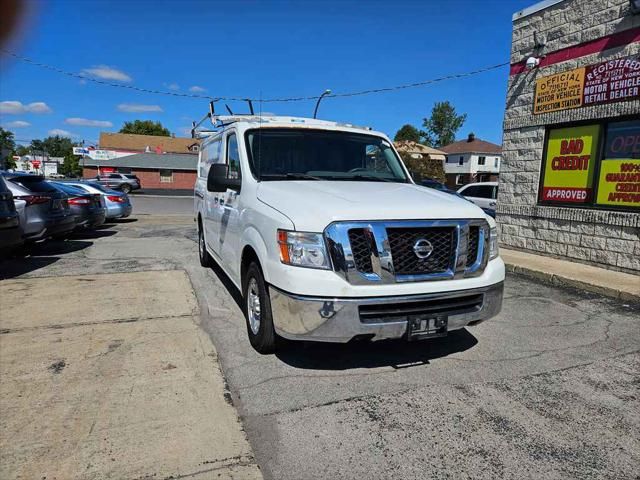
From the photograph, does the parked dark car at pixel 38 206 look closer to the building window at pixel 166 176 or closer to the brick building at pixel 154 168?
the brick building at pixel 154 168

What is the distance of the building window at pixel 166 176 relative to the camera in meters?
53.7

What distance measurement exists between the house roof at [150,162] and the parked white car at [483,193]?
43.7 m

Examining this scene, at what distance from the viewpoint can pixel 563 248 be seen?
831 cm

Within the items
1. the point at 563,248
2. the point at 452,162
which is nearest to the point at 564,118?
the point at 563,248

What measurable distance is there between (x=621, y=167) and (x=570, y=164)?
3.06 feet

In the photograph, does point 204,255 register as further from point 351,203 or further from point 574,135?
point 574,135

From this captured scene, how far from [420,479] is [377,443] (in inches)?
14.7

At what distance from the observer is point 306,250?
3412 mm

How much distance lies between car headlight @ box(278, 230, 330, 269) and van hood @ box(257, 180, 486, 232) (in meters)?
0.06

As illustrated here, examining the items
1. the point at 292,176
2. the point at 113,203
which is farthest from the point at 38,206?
the point at 113,203

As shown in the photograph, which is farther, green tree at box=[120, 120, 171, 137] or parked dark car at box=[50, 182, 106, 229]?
green tree at box=[120, 120, 171, 137]

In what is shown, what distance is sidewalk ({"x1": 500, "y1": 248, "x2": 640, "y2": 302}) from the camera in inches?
247

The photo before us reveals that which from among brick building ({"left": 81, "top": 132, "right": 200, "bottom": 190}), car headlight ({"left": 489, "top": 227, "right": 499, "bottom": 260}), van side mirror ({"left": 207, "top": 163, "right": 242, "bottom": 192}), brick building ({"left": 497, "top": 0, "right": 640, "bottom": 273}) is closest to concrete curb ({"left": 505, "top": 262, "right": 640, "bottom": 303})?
brick building ({"left": 497, "top": 0, "right": 640, "bottom": 273})

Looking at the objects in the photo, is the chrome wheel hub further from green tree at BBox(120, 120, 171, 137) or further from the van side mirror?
green tree at BBox(120, 120, 171, 137)
